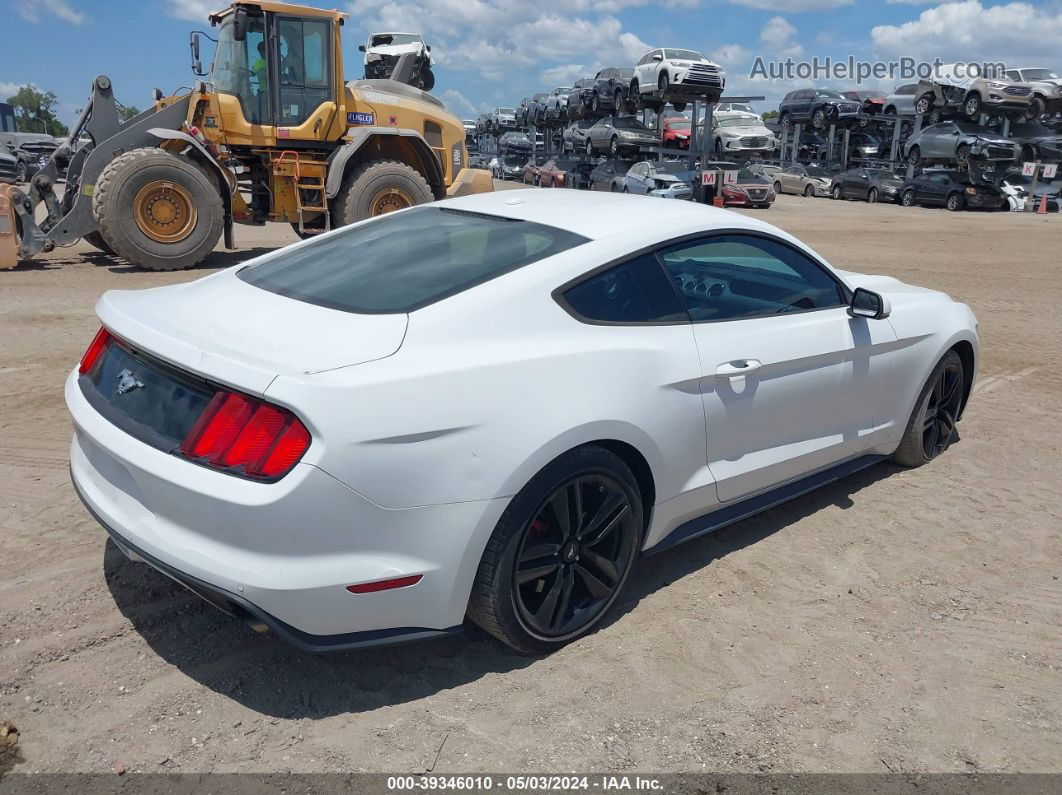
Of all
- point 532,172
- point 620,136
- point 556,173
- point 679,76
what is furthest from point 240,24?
point 532,172

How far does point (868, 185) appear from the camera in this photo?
110ft

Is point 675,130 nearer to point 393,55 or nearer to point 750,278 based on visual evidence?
point 393,55

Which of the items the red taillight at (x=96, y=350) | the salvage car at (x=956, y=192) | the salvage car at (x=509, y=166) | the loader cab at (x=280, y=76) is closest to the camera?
the red taillight at (x=96, y=350)

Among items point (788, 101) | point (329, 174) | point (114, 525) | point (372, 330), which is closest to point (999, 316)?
point (329, 174)

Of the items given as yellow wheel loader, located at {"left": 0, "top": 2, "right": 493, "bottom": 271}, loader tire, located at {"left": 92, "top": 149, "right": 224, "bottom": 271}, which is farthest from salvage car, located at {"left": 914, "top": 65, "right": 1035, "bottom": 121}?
loader tire, located at {"left": 92, "top": 149, "right": 224, "bottom": 271}

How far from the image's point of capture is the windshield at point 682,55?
28.6 meters

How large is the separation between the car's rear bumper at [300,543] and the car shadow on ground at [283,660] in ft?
1.08

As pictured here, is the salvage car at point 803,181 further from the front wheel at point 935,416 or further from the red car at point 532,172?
the front wheel at point 935,416

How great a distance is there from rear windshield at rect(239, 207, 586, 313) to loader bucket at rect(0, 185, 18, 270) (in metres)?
8.77

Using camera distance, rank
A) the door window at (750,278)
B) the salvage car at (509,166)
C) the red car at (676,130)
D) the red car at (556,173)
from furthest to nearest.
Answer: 1. the salvage car at (509,166)
2. the red car at (556,173)
3. the red car at (676,130)
4. the door window at (750,278)

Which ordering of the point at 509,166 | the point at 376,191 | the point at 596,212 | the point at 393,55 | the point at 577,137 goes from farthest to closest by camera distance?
the point at 509,166 < the point at 577,137 < the point at 393,55 < the point at 376,191 < the point at 596,212

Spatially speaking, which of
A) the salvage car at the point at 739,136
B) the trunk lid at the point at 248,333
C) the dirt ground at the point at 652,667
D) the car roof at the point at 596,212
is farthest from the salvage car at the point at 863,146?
Answer: the trunk lid at the point at 248,333

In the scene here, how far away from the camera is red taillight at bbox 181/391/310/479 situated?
2.39 metres

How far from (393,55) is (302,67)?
9.31m
